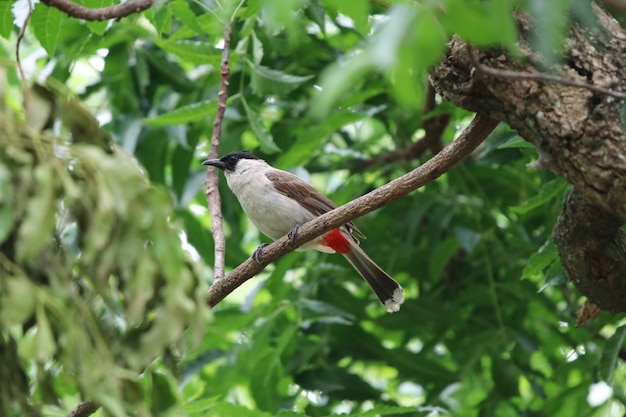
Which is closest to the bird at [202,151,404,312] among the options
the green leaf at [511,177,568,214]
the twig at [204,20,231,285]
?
the twig at [204,20,231,285]

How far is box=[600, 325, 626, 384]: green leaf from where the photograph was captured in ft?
11.8

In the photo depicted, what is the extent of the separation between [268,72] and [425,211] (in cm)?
140

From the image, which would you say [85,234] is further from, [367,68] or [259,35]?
[259,35]

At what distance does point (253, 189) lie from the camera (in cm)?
518

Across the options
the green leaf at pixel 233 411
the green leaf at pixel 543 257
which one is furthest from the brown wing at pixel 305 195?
the green leaf at pixel 233 411

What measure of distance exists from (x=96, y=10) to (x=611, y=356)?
8.12 feet

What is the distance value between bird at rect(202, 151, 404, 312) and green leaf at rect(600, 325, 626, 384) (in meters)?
1.35

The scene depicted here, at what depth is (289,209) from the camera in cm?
503

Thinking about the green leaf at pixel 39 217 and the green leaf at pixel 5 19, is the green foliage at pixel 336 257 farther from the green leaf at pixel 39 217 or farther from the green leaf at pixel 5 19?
the green leaf at pixel 39 217

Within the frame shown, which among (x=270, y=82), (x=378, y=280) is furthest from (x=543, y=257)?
(x=270, y=82)

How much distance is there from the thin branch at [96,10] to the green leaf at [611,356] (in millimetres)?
2332

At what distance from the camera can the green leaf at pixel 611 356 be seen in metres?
3.61

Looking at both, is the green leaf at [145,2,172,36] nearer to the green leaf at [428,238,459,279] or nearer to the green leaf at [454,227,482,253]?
the green leaf at [454,227,482,253]

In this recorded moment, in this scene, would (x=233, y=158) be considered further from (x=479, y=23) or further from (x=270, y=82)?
(x=479, y=23)
